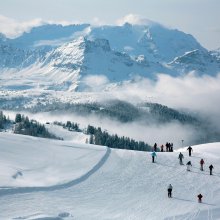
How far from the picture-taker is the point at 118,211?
44.2 m

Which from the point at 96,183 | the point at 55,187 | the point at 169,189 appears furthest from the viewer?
the point at 96,183

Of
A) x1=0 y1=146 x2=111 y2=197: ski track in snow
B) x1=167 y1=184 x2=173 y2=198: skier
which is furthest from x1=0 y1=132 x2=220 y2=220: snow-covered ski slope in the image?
x1=167 y1=184 x2=173 y2=198: skier

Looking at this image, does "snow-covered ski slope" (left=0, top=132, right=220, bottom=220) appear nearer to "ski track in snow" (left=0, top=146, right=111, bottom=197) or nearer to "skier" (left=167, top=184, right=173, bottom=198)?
"ski track in snow" (left=0, top=146, right=111, bottom=197)

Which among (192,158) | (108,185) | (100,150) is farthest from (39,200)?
(192,158)

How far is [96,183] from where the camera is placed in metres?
51.5

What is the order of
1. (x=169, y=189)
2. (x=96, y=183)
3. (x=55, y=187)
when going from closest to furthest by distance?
(x=55, y=187) < (x=169, y=189) < (x=96, y=183)

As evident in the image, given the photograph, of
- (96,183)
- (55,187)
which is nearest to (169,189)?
(96,183)

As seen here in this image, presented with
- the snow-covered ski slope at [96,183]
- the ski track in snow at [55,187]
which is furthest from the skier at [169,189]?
the ski track in snow at [55,187]

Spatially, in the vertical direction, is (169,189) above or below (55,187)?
above

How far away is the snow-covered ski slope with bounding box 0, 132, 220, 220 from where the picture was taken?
1688 inches

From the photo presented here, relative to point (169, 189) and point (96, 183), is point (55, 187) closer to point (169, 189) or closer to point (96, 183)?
Result: point (96, 183)

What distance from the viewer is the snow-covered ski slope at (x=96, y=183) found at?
141 ft

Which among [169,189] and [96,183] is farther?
[96,183]

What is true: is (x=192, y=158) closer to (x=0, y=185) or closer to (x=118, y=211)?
(x=118, y=211)
